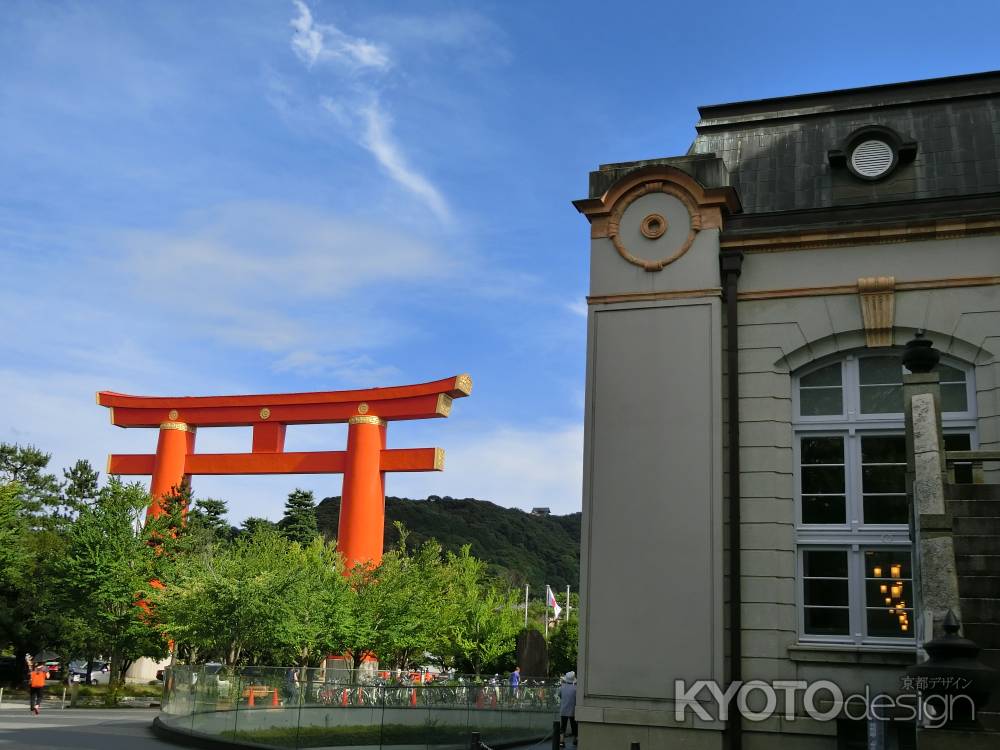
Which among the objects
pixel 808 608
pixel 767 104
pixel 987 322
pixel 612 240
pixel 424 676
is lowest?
pixel 424 676

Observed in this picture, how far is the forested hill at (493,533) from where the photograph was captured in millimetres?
125188

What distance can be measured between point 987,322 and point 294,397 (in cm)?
3600

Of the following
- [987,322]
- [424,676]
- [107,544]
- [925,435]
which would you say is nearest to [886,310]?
[987,322]

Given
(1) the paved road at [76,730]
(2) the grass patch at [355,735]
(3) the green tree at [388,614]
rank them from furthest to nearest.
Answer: (3) the green tree at [388,614], (1) the paved road at [76,730], (2) the grass patch at [355,735]

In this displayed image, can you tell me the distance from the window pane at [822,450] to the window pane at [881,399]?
61 cm

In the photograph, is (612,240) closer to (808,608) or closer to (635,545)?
(635,545)

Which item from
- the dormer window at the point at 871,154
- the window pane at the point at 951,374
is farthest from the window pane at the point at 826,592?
the dormer window at the point at 871,154

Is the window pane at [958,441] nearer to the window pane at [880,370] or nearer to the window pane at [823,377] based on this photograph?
the window pane at [880,370]

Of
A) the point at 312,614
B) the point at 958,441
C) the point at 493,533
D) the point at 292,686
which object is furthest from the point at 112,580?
the point at 493,533

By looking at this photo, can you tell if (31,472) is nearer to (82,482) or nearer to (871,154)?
(82,482)

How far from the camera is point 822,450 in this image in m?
14.3

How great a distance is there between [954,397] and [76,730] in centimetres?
2126

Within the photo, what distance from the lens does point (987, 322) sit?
13742 mm

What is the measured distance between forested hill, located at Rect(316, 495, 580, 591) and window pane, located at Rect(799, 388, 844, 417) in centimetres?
9897
